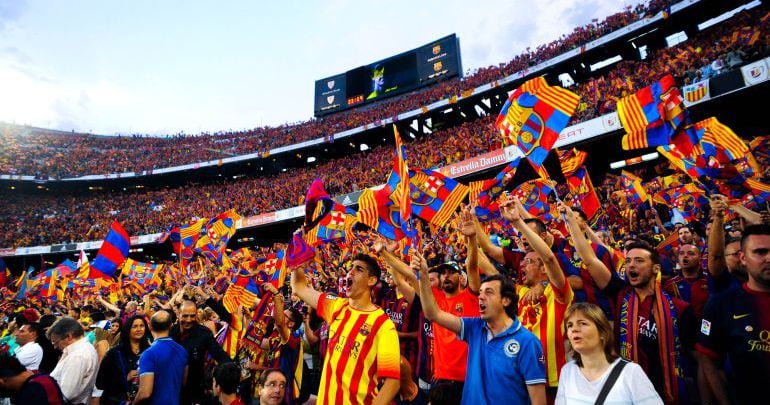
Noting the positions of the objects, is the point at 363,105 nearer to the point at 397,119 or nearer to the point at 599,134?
the point at 397,119

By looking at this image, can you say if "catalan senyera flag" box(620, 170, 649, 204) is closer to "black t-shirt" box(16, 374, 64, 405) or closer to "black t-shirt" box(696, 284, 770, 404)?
"black t-shirt" box(696, 284, 770, 404)

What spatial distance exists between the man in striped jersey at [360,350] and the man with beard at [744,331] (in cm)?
186

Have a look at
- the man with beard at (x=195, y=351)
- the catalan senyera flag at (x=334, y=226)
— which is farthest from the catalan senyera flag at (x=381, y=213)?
the man with beard at (x=195, y=351)

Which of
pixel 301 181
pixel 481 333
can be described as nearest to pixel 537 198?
pixel 481 333

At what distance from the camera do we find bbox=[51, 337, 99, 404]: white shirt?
12.3 ft

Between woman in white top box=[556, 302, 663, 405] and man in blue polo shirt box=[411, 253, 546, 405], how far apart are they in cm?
18

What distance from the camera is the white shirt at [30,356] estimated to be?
4.55 m

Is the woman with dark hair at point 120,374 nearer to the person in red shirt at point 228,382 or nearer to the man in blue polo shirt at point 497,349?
the person in red shirt at point 228,382

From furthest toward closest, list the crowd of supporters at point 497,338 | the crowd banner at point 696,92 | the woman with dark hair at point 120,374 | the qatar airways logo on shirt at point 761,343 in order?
the crowd banner at point 696,92 < the woman with dark hair at point 120,374 < the crowd of supporters at point 497,338 < the qatar airways logo on shirt at point 761,343

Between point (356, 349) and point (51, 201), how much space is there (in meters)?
49.4

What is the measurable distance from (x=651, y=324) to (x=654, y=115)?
141 inches

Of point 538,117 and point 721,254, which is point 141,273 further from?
point 721,254

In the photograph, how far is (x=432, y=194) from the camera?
6410 mm

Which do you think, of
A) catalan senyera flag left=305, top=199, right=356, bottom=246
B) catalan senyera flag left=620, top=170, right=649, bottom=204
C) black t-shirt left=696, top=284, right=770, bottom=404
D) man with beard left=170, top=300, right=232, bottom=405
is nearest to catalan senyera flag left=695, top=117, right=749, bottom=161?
catalan senyera flag left=620, top=170, right=649, bottom=204
